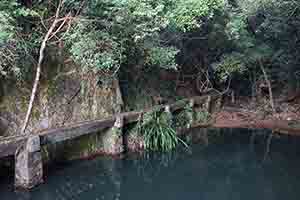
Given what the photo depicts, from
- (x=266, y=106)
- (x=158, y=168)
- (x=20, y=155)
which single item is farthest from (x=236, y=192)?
(x=266, y=106)

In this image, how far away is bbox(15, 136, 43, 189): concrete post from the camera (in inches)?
251

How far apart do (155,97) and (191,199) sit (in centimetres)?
472

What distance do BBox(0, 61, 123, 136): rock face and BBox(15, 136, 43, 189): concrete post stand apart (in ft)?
3.92

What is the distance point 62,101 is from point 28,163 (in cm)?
212

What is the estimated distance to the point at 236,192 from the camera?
21.6 feet

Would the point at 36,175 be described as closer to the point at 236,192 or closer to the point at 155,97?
the point at 236,192

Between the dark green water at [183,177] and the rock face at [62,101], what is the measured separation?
1.09m

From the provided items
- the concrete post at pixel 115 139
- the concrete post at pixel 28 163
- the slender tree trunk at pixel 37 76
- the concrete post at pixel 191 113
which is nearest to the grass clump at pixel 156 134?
the concrete post at pixel 115 139

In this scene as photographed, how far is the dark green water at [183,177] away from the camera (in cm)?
642

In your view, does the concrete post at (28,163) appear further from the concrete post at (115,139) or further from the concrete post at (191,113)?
the concrete post at (191,113)

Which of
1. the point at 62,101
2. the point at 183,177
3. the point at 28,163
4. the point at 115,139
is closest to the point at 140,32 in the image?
the point at 62,101

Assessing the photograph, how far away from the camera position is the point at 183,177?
7406 mm

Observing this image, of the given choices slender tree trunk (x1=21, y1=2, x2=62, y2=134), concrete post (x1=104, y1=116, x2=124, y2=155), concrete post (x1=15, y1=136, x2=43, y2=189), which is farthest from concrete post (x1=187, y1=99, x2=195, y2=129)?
concrete post (x1=15, y1=136, x2=43, y2=189)

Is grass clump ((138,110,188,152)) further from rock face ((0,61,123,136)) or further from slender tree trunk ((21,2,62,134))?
slender tree trunk ((21,2,62,134))
